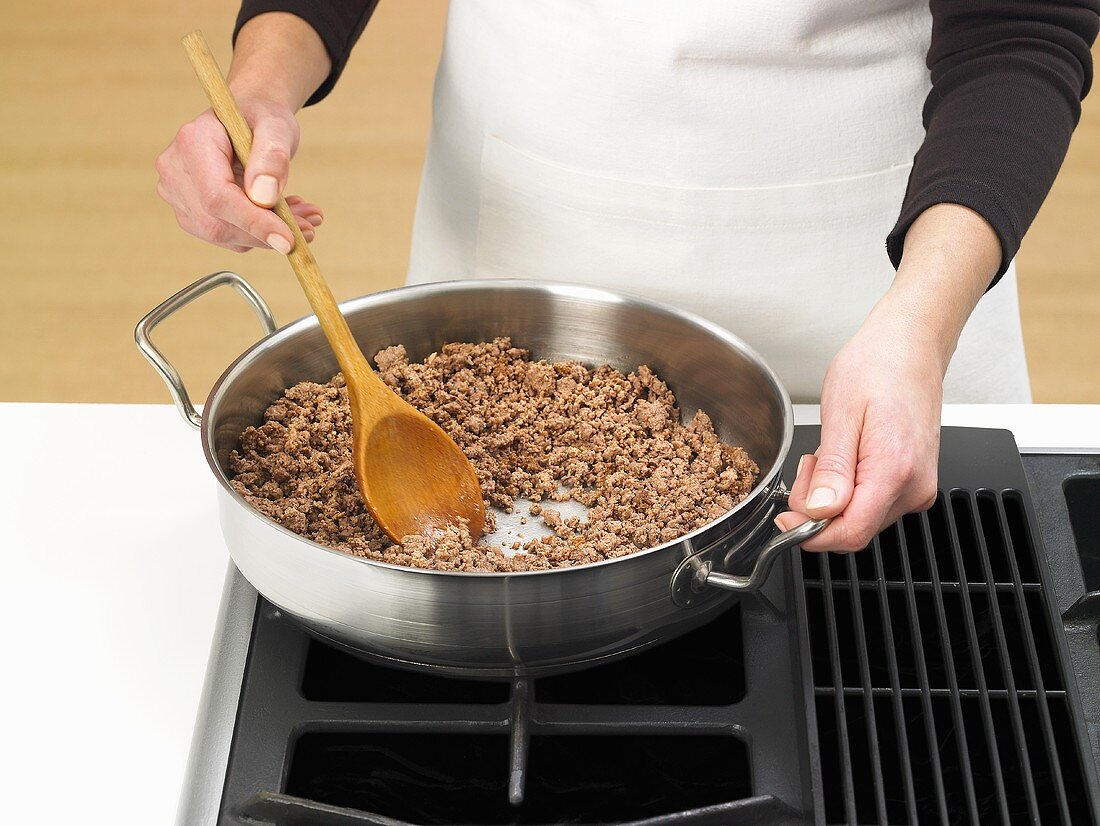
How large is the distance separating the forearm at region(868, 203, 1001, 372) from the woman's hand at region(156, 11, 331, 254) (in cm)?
42

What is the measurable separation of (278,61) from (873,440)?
0.62m

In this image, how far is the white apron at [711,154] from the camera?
0.99 m

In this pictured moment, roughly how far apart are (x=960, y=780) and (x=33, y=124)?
3.03 metres

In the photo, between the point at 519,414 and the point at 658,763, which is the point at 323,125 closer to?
the point at 519,414

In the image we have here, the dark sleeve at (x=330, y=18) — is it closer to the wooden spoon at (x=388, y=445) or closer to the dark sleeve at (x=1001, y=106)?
the wooden spoon at (x=388, y=445)

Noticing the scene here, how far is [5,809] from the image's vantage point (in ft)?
2.10

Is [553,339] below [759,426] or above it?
above

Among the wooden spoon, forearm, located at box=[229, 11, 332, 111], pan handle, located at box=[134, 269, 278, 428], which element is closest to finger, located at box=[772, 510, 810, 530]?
the wooden spoon

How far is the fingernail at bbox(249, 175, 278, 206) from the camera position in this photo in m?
0.79

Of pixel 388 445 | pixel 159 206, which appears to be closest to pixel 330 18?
pixel 388 445

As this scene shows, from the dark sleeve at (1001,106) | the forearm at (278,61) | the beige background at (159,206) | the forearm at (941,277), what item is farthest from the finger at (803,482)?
the beige background at (159,206)

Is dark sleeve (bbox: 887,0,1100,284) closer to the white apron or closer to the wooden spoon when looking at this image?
the white apron

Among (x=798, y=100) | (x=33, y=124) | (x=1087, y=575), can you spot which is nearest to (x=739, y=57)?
(x=798, y=100)

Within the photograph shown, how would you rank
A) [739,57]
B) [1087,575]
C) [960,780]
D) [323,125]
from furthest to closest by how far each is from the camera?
[323,125], [739,57], [1087,575], [960,780]
